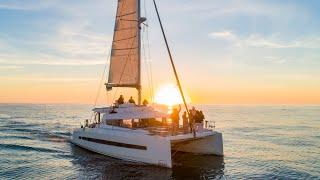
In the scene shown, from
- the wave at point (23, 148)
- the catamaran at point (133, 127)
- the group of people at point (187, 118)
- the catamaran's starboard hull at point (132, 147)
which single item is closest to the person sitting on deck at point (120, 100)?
the catamaran at point (133, 127)

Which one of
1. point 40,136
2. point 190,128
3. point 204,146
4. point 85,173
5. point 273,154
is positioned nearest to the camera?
point 85,173

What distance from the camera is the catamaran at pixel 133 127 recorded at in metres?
22.8

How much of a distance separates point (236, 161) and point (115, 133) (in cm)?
883

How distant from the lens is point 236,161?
27.3m

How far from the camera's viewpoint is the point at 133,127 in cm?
2548

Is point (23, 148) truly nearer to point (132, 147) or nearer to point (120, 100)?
point (120, 100)

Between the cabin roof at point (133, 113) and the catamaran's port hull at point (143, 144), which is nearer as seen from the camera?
the catamaran's port hull at point (143, 144)

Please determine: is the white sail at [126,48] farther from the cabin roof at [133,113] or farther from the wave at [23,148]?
the wave at [23,148]

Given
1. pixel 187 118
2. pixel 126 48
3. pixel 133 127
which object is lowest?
pixel 133 127

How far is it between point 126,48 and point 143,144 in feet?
26.8

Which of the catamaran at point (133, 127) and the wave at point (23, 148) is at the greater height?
the catamaran at point (133, 127)

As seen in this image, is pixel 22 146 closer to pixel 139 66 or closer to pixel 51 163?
pixel 51 163

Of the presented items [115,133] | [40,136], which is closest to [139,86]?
[115,133]

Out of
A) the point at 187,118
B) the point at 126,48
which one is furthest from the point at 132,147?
the point at 126,48
